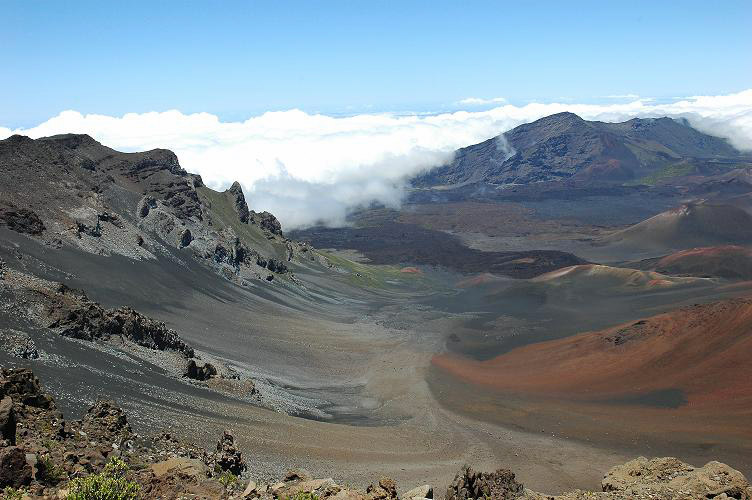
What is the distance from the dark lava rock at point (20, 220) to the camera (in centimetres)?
6347

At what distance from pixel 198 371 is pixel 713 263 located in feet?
356

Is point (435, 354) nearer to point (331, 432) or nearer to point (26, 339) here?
point (331, 432)

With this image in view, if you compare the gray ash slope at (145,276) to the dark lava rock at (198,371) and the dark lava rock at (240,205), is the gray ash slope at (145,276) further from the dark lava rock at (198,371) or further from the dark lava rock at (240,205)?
the dark lava rock at (198,371)

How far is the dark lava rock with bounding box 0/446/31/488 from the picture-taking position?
1466cm

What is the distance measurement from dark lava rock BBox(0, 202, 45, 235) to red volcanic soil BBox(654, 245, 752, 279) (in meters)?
110

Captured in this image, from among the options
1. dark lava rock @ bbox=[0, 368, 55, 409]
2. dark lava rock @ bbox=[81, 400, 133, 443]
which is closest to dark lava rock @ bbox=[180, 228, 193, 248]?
dark lava rock @ bbox=[81, 400, 133, 443]

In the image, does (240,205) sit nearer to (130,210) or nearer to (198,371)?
(130,210)

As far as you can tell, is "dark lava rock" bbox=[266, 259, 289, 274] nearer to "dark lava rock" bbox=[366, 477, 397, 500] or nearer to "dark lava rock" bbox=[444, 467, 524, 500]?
"dark lava rock" bbox=[444, 467, 524, 500]

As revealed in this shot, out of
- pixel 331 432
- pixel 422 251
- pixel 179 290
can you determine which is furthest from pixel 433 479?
pixel 422 251

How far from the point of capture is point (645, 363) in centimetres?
6178

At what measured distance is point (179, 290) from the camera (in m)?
78.1

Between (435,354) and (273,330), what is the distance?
21.4m

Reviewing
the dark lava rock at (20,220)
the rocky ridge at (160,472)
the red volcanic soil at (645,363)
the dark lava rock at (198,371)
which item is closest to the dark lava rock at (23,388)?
the rocky ridge at (160,472)

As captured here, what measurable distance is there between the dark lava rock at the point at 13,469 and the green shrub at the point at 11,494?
51cm
